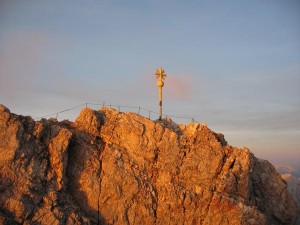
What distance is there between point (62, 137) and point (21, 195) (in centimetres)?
561

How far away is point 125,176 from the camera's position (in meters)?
29.0

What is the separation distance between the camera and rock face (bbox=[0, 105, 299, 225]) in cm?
2586

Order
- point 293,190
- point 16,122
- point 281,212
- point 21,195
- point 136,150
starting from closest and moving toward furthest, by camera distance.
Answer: point 21,195 → point 16,122 → point 136,150 → point 281,212 → point 293,190

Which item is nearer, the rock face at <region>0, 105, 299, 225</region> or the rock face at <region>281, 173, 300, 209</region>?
the rock face at <region>0, 105, 299, 225</region>

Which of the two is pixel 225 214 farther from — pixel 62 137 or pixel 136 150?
pixel 62 137

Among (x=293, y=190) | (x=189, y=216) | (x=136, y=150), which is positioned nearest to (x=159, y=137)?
(x=136, y=150)

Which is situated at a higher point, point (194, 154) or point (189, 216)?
point (194, 154)

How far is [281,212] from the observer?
32.4 meters

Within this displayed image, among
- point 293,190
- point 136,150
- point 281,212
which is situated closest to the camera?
point 136,150

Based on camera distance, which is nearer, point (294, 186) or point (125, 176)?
point (125, 176)

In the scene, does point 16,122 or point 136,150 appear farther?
point 136,150

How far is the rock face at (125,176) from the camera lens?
2586cm

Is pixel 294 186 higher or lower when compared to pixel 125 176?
lower

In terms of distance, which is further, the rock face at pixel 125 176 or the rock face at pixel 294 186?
the rock face at pixel 294 186
